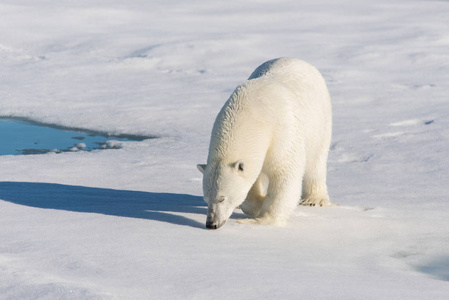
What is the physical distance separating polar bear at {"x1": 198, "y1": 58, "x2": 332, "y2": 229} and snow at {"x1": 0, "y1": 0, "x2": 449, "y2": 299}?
178 millimetres

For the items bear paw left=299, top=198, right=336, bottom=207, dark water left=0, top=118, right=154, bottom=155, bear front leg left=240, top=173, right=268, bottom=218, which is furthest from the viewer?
dark water left=0, top=118, right=154, bottom=155

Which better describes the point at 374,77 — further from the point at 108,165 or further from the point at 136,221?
the point at 136,221

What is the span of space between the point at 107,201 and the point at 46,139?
117 inches

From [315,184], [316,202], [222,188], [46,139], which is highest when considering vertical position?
[222,188]

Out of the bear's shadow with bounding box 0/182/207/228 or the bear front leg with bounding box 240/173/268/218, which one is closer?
the bear's shadow with bounding box 0/182/207/228

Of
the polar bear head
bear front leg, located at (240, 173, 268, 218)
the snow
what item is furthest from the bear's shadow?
bear front leg, located at (240, 173, 268, 218)

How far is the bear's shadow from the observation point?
157 inches

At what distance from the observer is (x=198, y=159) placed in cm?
623

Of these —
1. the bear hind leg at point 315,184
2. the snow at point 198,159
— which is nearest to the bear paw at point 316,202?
the bear hind leg at point 315,184

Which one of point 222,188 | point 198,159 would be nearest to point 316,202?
point 222,188

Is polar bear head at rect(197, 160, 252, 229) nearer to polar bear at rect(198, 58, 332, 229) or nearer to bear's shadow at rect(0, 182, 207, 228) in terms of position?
polar bear at rect(198, 58, 332, 229)

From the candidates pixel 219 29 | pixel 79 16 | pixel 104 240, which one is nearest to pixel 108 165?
pixel 104 240

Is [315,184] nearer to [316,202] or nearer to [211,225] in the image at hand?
[316,202]

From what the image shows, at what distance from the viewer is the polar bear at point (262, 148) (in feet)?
12.4
